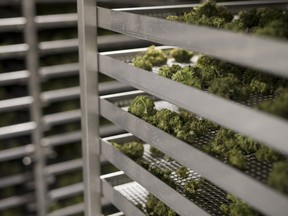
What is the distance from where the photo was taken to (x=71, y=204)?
3656 millimetres

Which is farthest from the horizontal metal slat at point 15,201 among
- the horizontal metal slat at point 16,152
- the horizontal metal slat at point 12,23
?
the horizontal metal slat at point 12,23

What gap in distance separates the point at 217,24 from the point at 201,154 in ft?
1.63

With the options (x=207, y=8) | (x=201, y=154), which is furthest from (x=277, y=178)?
(x=207, y=8)

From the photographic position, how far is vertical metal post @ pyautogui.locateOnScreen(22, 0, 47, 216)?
3.08 meters

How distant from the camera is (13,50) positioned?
3.14 metres

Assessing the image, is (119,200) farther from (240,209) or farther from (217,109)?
(217,109)

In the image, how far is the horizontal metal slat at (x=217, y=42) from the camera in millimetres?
853

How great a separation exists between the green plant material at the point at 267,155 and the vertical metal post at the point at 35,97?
2.26m

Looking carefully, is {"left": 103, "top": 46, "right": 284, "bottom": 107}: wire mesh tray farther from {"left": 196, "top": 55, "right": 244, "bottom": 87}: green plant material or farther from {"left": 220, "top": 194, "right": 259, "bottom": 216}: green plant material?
{"left": 220, "top": 194, "right": 259, "bottom": 216}: green plant material

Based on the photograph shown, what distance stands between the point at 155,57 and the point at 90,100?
38 cm

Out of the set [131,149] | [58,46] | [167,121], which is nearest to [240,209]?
[167,121]

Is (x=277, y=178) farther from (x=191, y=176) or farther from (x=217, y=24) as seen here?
(x=191, y=176)

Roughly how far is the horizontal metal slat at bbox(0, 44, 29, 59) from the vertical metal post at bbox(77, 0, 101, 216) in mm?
1549

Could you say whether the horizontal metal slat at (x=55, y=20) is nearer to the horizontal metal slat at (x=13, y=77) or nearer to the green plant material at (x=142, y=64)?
the horizontal metal slat at (x=13, y=77)
